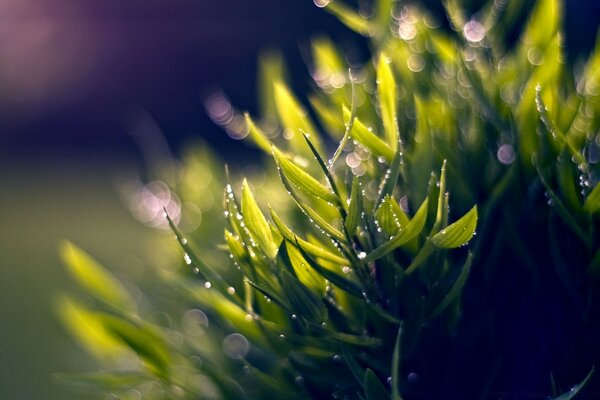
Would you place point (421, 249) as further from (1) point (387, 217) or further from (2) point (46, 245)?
(2) point (46, 245)

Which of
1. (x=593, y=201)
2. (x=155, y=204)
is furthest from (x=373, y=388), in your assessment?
(x=155, y=204)

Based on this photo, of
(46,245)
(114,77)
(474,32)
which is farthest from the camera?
(114,77)

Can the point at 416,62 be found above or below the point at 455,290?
above

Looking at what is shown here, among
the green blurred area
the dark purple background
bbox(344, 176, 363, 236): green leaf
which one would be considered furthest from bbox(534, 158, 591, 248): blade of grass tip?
the dark purple background

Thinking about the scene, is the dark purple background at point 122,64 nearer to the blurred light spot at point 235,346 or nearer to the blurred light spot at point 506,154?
the blurred light spot at point 235,346

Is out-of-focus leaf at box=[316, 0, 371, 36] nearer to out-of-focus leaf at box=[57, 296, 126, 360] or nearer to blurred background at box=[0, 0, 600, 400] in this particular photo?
out-of-focus leaf at box=[57, 296, 126, 360]

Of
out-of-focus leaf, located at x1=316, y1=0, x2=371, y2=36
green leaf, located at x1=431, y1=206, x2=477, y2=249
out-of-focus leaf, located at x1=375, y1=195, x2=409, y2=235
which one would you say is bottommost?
green leaf, located at x1=431, y1=206, x2=477, y2=249

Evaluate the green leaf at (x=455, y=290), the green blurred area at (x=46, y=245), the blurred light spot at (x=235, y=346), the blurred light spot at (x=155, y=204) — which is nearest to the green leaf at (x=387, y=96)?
the green leaf at (x=455, y=290)

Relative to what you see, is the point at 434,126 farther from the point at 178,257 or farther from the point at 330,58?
the point at 178,257
